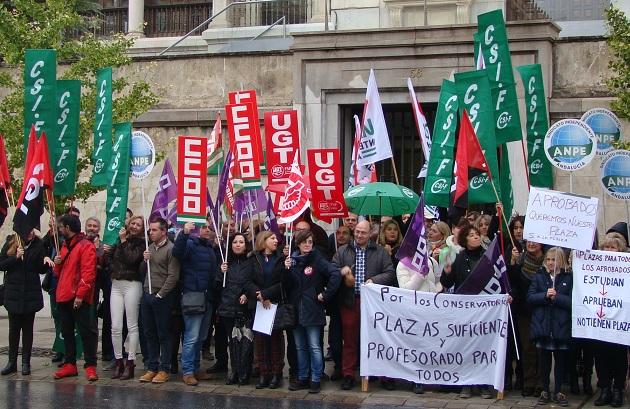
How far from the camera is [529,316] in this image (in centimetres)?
1169

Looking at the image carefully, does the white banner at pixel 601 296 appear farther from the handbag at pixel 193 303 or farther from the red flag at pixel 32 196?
the red flag at pixel 32 196

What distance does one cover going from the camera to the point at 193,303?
12.2 m

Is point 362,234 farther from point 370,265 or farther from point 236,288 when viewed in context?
point 236,288

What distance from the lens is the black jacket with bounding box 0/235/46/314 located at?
42.3ft

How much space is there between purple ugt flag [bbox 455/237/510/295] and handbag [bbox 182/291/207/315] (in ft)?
9.18

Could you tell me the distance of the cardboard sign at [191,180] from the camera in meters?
12.3

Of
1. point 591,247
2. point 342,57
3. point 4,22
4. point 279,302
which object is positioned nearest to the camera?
point 591,247

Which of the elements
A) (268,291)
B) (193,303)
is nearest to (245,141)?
(268,291)

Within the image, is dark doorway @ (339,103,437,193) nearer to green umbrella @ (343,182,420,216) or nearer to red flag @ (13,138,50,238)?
green umbrella @ (343,182,420,216)

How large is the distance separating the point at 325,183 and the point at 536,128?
2580mm

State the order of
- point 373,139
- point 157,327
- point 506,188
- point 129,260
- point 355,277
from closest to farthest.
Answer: point 355,277
point 157,327
point 129,260
point 506,188
point 373,139

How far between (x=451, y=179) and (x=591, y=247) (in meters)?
1.88

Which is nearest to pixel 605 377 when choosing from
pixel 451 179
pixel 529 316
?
pixel 529 316

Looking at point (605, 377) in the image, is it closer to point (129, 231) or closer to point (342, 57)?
point (129, 231)
